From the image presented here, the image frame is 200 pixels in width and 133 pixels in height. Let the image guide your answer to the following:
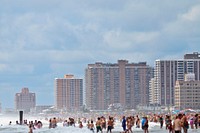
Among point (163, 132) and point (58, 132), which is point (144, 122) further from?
point (58, 132)

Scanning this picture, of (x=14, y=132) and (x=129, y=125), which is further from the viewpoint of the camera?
(x=14, y=132)

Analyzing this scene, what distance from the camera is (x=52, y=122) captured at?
75188 millimetres

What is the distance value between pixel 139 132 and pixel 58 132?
10.3 m

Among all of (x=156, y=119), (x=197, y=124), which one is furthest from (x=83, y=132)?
(x=156, y=119)

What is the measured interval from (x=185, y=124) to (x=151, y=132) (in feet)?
36.1

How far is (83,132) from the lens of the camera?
59.2 m

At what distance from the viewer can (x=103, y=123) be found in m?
51.2

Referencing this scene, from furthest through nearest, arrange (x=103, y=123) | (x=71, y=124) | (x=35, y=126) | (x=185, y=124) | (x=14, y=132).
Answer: (x=71, y=124), (x=35, y=126), (x=14, y=132), (x=103, y=123), (x=185, y=124)

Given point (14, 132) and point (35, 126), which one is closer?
point (14, 132)

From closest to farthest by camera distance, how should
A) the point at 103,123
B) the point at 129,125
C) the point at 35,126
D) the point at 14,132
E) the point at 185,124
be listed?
1. the point at 185,124
2. the point at 129,125
3. the point at 103,123
4. the point at 14,132
5. the point at 35,126

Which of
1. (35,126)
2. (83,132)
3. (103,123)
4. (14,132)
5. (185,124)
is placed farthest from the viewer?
(35,126)

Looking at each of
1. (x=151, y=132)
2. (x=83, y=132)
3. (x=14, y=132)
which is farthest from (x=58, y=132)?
(x=151, y=132)

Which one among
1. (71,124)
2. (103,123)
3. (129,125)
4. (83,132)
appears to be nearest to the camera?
(129,125)

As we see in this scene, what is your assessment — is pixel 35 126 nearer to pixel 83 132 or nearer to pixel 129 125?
pixel 83 132
